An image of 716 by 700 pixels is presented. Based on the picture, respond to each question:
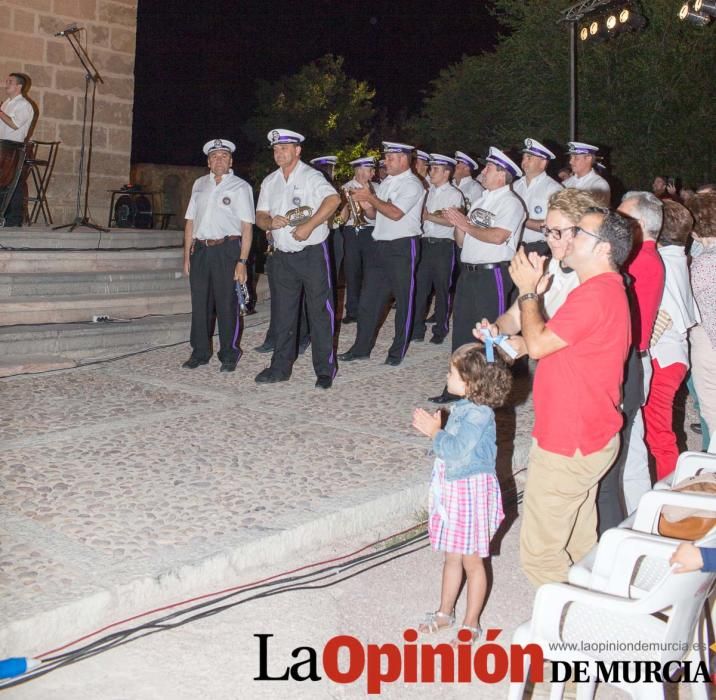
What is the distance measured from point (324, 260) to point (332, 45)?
108 ft

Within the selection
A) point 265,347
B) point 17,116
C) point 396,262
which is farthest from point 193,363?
point 17,116

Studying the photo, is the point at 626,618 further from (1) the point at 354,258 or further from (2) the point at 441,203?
(1) the point at 354,258

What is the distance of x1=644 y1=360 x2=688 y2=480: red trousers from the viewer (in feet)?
18.3

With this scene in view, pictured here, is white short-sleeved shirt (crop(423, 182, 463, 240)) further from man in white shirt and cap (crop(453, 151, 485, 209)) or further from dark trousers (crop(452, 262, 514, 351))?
dark trousers (crop(452, 262, 514, 351))

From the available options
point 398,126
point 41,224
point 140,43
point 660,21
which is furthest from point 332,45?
point 41,224

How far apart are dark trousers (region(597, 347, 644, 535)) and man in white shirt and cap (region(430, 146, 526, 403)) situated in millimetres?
2680

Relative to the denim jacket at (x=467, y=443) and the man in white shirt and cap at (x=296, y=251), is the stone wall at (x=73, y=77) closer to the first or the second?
the man in white shirt and cap at (x=296, y=251)

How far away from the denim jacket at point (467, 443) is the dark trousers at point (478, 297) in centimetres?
334

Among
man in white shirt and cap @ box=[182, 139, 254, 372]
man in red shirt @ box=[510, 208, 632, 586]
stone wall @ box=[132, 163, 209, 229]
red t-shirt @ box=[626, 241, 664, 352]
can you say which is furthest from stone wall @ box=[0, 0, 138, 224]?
man in red shirt @ box=[510, 208, 632, 586]

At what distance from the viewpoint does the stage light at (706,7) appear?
11.7 metres

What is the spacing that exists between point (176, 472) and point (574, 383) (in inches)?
107

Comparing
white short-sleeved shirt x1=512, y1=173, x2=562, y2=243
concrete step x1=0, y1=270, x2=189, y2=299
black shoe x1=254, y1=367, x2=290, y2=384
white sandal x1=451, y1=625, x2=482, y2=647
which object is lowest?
white sandal x1=451, y1=625, x2=482, y2=647

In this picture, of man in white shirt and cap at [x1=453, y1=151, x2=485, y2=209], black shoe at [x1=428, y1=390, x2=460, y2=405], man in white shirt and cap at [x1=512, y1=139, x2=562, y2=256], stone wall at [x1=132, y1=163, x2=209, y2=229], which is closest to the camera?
black shoe at [x1=428, y1=390, x2=460, y2=405]

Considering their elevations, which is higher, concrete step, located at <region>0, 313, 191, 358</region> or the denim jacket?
the denim jacket
